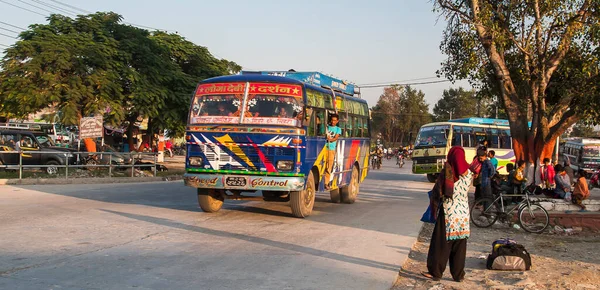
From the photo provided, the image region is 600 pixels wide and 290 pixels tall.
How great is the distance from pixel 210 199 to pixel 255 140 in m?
1.93

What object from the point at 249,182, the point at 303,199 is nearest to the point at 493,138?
the point at 303,199

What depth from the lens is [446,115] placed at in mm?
87125

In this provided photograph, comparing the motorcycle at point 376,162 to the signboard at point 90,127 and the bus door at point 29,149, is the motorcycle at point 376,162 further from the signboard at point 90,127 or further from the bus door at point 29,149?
the bus door at point 29,149

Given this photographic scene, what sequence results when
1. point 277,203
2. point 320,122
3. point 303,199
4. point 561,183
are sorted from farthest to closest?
point 277,203
point 561,183
point 320,122
point 303,199

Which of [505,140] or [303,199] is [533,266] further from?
[505,140]

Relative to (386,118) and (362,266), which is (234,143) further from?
(386,118)

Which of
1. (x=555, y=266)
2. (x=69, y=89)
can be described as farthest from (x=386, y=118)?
(x=555, y=266)

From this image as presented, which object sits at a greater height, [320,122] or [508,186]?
[320,122]

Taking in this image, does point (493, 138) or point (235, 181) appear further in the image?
point (493, 138)

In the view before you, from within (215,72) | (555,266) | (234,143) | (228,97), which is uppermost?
(215,72)

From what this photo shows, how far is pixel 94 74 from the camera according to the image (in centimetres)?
2472

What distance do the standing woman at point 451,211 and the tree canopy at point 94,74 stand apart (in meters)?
19.8

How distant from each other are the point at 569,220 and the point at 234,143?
740 centimetres

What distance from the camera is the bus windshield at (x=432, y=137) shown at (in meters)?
27.9
